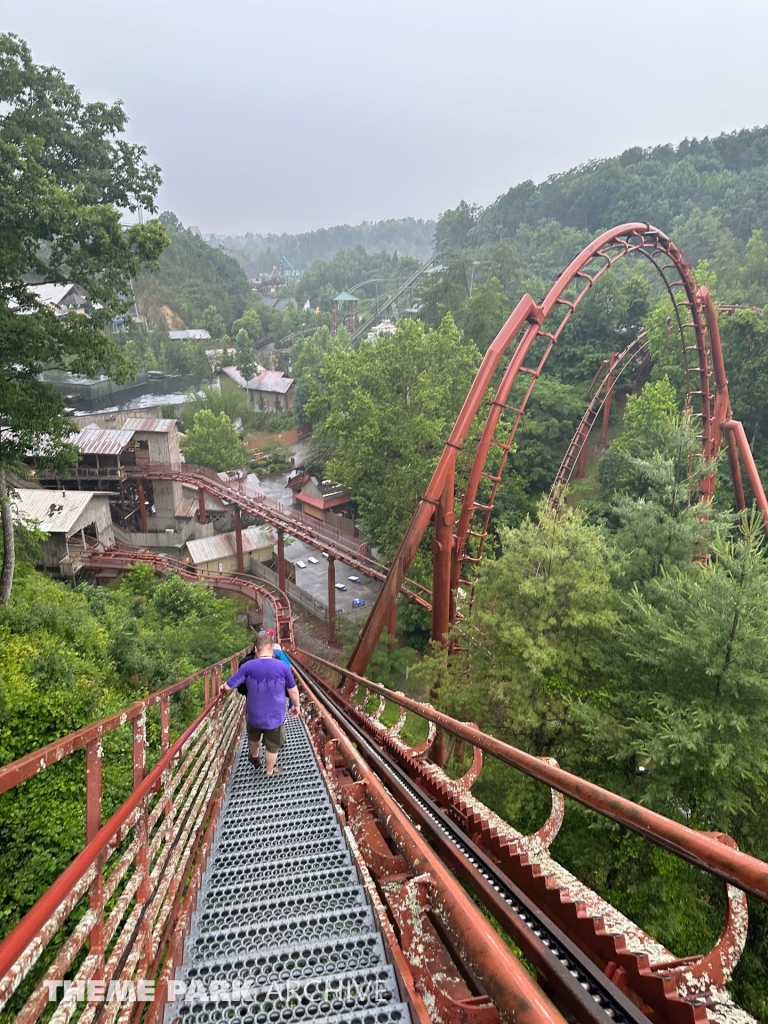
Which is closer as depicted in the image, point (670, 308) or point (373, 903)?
point (373, 903)

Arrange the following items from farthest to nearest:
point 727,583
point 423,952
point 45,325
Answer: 1. point 45,325
2. point 727,583
3. point 423,952

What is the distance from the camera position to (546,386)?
1192 inches

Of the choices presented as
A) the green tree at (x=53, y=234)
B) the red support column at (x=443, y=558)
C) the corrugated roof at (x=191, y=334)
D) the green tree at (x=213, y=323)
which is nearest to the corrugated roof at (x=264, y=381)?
the corrugated roof at (x=191, y=334)

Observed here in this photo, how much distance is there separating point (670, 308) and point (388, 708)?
26781 mm

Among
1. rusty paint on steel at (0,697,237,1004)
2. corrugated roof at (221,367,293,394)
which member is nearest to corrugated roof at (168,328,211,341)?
corrugated roof at (221,367,293,394)

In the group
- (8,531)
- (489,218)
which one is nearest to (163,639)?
(8,531)

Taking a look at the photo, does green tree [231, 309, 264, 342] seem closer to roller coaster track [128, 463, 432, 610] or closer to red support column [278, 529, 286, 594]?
roller coaster track [128, 463, 432, 610]

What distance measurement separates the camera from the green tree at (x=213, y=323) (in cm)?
6372

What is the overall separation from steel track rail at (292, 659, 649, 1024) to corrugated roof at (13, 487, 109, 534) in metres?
20.3

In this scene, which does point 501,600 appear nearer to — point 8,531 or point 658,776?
point 658,776

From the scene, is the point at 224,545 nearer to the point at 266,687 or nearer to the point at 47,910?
the point at 266,687

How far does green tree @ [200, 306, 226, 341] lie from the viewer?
2509 inches

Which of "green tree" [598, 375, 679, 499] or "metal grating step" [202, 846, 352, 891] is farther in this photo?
"green tree" [598, 375, 679, 499]

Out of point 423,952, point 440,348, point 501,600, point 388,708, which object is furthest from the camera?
point 440,348
